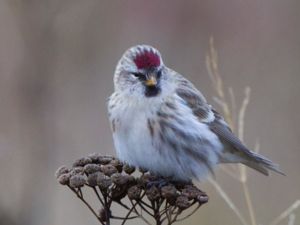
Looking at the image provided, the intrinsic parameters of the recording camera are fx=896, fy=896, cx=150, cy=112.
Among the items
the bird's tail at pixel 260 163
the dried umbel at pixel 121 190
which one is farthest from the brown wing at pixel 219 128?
the dried umbel at pixel 121 190

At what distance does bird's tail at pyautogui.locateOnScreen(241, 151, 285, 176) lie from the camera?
4664mm

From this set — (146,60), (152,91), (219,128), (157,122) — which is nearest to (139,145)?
(157,122)

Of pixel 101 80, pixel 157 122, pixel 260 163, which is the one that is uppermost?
pixel 101 80

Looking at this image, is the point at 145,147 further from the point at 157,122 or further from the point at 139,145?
the point at 157,122

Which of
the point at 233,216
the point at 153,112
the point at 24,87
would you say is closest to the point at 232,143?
the point at 153,112

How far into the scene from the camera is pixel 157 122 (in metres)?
4.30

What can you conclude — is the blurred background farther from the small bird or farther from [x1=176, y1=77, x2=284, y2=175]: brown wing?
the small bird

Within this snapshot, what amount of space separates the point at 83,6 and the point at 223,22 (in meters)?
3.04

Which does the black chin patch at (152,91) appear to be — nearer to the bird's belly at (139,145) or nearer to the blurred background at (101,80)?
the bird's belly at (139,145)

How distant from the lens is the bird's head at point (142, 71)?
Result: 165 inches

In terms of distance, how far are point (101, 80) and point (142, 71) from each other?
3807 mm

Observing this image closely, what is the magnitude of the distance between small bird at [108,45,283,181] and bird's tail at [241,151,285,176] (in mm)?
211

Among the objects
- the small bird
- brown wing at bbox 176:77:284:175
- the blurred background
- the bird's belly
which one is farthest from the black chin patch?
the blurred background

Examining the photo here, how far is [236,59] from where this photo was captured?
8.16 m
